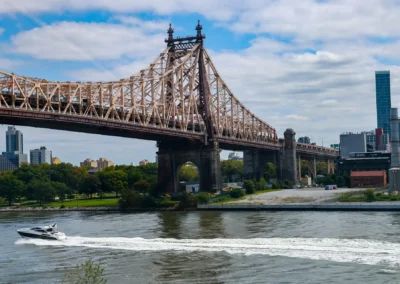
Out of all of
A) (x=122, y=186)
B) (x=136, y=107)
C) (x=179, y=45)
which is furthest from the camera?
(x=122, y=186)

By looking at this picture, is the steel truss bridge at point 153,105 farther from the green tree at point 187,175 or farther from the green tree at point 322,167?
the green tree at point 322,167

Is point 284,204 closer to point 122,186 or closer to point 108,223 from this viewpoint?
point 108,223

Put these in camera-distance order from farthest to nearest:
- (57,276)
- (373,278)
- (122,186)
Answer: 1. (122,186)
2. (57,276)
3. (373,278)

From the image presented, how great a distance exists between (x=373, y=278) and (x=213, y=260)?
28.6ft

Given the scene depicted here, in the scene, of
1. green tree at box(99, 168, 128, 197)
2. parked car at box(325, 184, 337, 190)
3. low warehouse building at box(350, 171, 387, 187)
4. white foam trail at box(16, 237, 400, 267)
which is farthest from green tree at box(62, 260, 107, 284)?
green tree at box(99, 168, 128, 197)

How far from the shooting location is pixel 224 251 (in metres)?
36.2

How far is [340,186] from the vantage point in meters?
89.9

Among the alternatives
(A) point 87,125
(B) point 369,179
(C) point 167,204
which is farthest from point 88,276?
(B) point 369,179

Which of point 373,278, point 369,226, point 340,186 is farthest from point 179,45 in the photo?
point 373,278

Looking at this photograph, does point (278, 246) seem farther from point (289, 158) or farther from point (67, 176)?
point (67, 176)

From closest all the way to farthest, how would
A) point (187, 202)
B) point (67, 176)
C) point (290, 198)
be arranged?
point (187, 202), point (290, 198), point (67, 176)

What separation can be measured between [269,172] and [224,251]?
69.0 meters

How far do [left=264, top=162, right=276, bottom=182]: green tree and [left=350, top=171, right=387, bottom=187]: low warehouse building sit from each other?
18622 mm

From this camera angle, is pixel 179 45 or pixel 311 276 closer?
pixel 311 276
